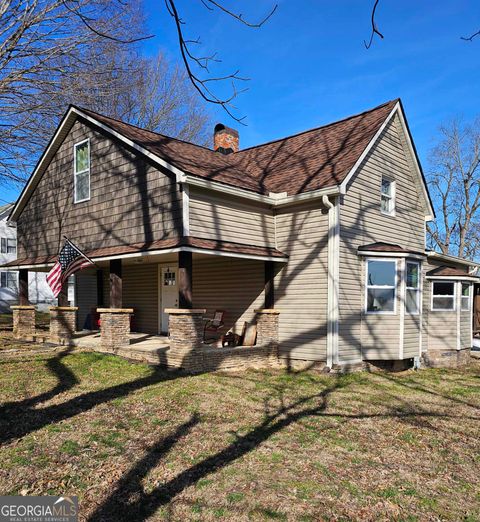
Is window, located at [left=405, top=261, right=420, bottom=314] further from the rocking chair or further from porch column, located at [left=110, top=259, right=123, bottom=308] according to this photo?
porch column, located at [left=110, top=259, right=123, bottom=308]

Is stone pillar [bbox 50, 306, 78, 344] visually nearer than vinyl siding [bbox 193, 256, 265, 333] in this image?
No

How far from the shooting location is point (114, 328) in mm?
11719

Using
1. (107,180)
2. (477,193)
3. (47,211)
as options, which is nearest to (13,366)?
(107,180)

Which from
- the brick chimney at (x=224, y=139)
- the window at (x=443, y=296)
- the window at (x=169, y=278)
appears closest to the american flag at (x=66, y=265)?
the window at (x=169, y=278)

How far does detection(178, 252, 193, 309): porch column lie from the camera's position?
33.2ft

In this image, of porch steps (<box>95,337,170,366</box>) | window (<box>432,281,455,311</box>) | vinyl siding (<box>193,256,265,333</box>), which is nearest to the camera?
porch steps (<box>95,337,170,366</box>)

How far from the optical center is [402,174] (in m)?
14.1

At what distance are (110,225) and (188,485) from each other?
8.58 m

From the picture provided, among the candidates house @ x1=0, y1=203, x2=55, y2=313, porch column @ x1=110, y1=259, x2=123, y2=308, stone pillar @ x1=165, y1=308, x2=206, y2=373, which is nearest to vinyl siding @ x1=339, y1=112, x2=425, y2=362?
stone pillar @ x1=165, y1=308, x2=206, y2=373

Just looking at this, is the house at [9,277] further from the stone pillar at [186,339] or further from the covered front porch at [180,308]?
the stone pillar at [186,339]

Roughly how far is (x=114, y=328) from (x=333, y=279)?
554cm

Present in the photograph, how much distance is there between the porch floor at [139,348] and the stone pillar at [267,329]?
2.37 m

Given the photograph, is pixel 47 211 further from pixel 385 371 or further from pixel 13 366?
pixel 385 371

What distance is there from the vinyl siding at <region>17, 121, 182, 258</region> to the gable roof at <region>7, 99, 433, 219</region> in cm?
39
